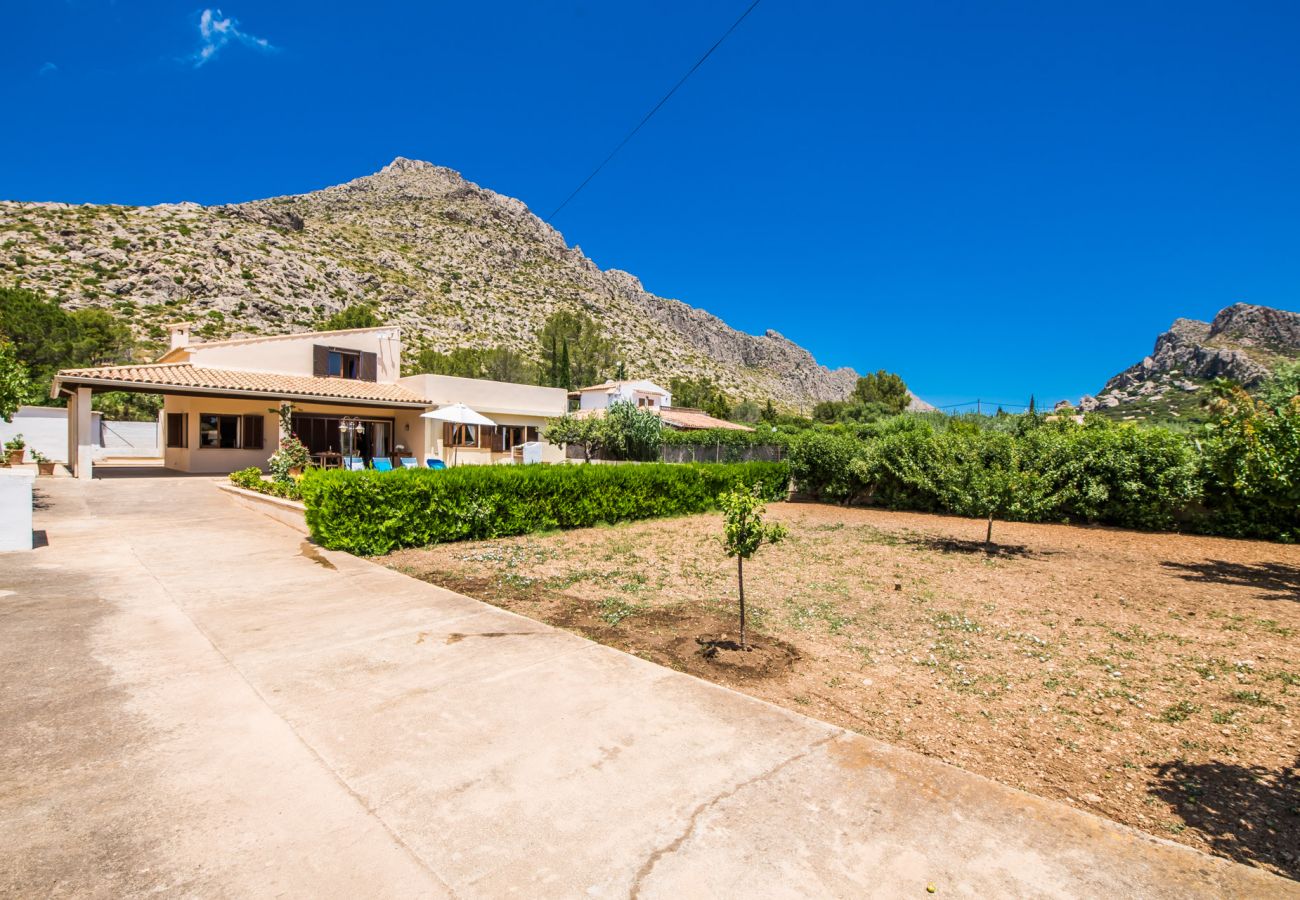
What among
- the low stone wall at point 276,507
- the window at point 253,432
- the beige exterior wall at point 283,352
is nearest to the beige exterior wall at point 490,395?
the beige exterior wall at point 283,352

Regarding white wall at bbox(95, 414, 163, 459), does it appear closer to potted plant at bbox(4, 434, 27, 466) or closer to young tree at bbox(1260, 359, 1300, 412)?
potted plant at bbox(4, 434, 27, 466)

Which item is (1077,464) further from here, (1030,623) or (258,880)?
(258,880)

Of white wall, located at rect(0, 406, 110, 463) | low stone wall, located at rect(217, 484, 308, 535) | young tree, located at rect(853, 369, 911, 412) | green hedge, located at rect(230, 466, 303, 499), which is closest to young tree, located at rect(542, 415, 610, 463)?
green hedge, located at rect(230, 466, 303, 499)

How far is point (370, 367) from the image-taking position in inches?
1005

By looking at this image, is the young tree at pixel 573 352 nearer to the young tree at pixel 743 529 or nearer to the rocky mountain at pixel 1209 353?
the young tree at pixel 743 529

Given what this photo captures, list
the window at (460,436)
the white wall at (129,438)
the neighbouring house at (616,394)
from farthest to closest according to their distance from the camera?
the neighbouring house at (616,394)
the white wall at (129,438)
the window at (460,436)

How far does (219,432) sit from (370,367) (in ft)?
20.9

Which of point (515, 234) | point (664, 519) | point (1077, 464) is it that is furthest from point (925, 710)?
point (515, 234)

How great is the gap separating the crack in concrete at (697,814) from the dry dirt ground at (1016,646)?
0.63 meters

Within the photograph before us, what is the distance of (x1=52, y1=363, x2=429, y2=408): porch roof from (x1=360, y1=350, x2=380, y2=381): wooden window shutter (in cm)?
30

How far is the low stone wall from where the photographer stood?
1097 cm

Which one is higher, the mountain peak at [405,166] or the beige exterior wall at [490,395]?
the mountain peak at [405,166]

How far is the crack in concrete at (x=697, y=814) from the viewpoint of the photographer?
7.32 ft

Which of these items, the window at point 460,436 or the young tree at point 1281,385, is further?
the window at point 460,436
